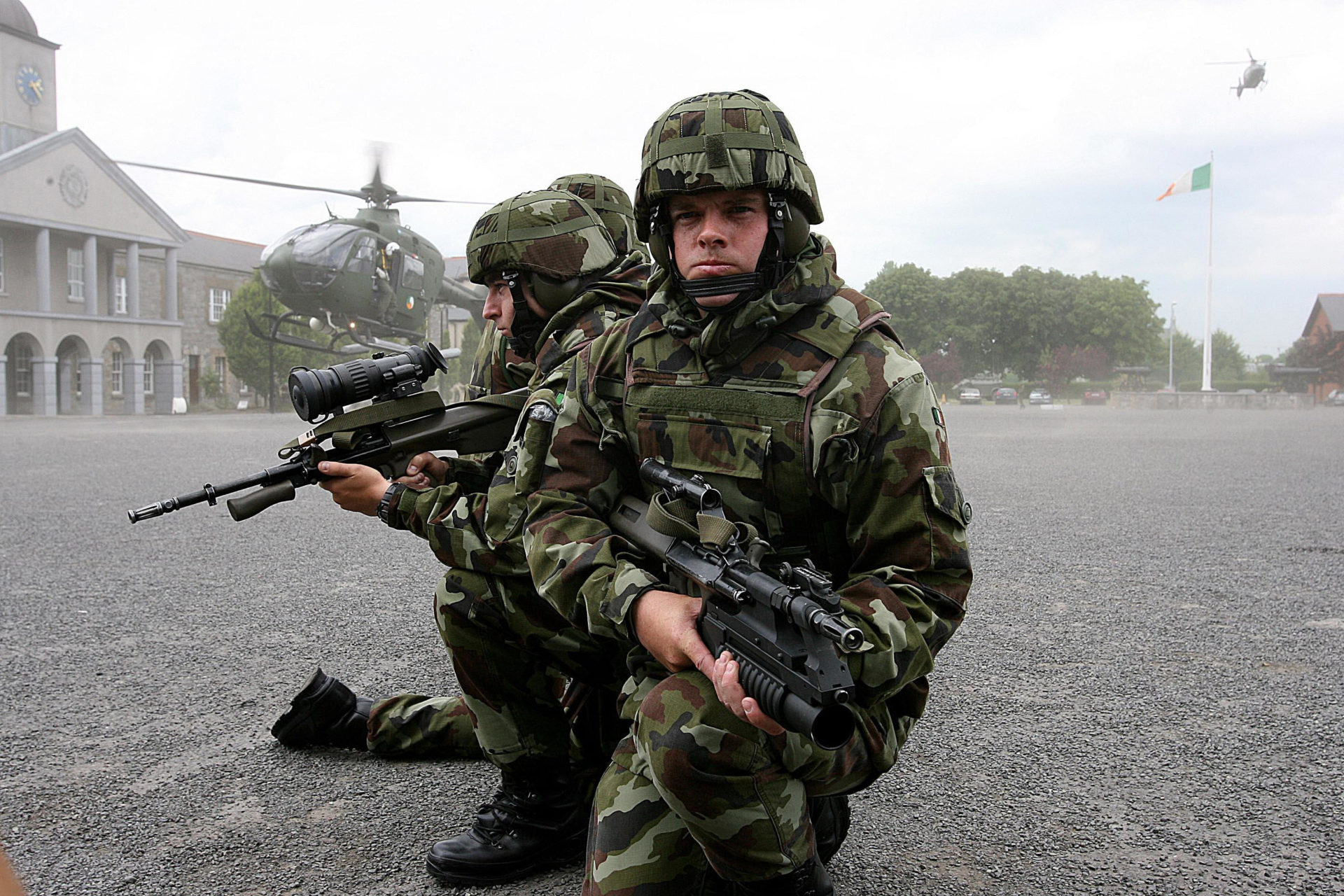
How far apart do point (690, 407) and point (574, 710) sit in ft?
4.23

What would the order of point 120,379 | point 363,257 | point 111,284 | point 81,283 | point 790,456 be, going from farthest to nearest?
→ point 120,379, point 111,284, point 81,283, point 363,257, point 790,456

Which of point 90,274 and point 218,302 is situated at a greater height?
point 90,274

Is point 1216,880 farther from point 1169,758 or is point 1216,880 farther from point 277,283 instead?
point 277,283

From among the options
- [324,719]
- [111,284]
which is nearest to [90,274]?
[111,284]

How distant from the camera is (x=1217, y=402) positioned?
168 ft

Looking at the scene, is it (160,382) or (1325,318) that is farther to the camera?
(1325,318)

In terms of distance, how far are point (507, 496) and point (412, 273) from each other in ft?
78.8

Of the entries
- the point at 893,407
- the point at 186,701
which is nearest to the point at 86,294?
the point at 186,701

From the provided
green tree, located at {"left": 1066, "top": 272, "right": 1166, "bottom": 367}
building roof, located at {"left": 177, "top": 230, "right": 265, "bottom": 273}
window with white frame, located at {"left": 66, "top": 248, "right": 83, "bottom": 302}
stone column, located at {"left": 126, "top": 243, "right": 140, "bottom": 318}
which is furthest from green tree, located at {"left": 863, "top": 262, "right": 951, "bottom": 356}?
window with white frame, located at {"left": 66, "top": 248, "right": 83, "bottom": 302}

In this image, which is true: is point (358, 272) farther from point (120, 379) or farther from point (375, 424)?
point (120, 379)

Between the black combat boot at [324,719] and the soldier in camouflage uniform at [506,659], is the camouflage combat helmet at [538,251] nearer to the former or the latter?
the soldier in camouflage uniform at [506,659]

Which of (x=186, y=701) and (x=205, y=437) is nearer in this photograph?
(x=186, y=701)

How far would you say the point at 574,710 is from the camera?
3289mm

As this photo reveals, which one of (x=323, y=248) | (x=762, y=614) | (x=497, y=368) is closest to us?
(x=762, y=614)
